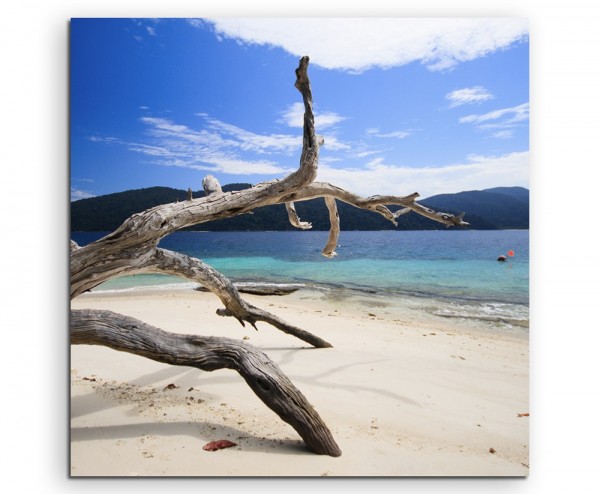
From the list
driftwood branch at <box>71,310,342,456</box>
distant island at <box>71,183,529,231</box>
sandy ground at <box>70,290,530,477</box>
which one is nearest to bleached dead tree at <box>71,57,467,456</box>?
driftwood branch at <box>71,310,342,456</box>

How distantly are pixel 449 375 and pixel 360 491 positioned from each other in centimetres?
174

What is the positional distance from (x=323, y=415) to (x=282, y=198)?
1.66m

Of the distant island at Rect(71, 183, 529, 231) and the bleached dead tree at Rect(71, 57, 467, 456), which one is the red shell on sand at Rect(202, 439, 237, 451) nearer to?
the bleached dead tree at Rect(71, 57, 467, 456)

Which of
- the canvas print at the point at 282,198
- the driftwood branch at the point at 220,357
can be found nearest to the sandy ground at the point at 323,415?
the canvas print at the point at 282,198

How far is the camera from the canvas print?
2432mm

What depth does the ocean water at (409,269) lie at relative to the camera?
24.2ft

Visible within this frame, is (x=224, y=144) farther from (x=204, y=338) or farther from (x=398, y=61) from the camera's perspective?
(x=204, y=338)

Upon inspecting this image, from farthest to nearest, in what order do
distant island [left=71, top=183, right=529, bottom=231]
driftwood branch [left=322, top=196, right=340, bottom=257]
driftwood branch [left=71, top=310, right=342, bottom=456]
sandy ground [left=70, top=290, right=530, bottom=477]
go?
driftwood branch [left=322, top=196, right=340, bottom=257], distant island [left=71, top=183, right=529, bottom=231], sandy ground [left=70, top=290, right=530, bottom=477], driftwood branch [left=71, top=310, right=342, bottom=456]

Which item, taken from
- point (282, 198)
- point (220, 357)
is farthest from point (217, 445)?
point (282, 198)
